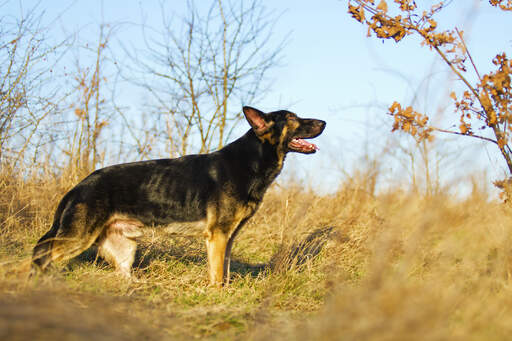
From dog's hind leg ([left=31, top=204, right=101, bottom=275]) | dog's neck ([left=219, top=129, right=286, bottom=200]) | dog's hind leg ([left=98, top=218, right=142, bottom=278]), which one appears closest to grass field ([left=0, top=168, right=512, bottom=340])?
dog's hind leg ([left=98, top=218, right=142, bottom=278])

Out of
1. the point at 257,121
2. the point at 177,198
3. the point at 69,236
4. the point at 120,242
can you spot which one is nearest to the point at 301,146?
the point at 257,121

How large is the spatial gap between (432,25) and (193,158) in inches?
117

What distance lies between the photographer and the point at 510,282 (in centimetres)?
333

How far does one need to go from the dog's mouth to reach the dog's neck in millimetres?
176

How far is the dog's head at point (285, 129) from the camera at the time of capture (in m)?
4.79

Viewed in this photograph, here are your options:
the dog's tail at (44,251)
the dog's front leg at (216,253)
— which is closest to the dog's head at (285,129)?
the dog's front leg at (216,253)

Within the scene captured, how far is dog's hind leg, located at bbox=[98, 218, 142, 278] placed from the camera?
4.38 metres

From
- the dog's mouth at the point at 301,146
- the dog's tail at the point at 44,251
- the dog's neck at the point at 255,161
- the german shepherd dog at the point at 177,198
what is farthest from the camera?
the dog's mouth at the point at 301,146

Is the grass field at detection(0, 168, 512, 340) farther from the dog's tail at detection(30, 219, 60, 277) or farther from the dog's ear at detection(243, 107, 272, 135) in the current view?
the dog's ear at detection(243, 107, 272, 135)

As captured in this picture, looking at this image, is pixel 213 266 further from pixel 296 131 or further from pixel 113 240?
pixel 296 131

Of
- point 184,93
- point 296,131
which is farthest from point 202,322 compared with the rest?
point 184,93

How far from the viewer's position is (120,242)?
451 centimetres

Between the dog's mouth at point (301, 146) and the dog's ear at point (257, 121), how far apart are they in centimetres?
39

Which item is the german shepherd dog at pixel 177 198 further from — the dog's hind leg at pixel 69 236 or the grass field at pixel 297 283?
the grass field at pixel 297 283
